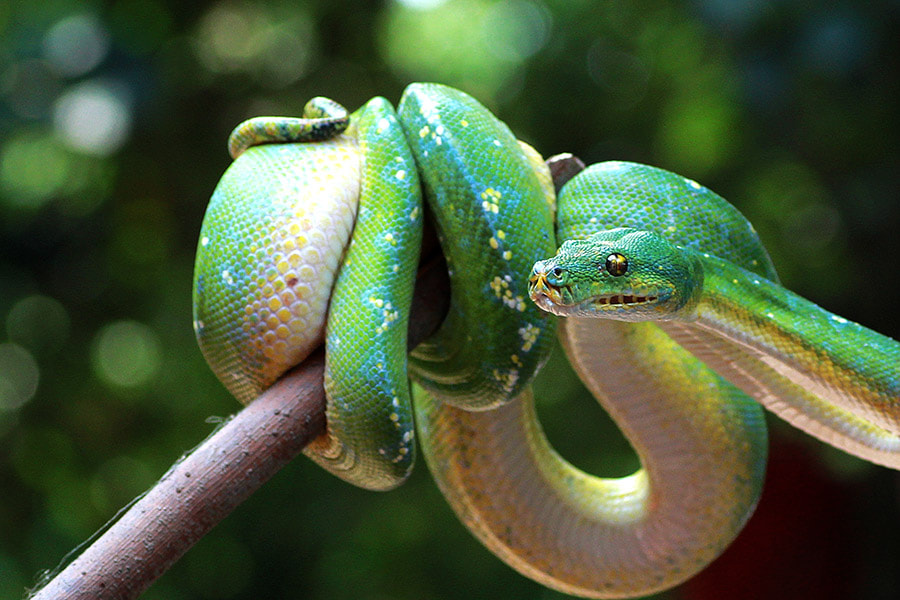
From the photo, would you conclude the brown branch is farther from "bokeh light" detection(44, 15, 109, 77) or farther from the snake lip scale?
"bokeh light" detection(44, 15, 109, 77)

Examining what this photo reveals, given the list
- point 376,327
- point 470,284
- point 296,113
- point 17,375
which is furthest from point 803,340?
point 17,375

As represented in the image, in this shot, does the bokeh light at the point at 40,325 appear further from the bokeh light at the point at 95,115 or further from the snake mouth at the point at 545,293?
the snake mouth at the point at 545,293

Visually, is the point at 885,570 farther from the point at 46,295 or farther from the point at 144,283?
the point at 46,295

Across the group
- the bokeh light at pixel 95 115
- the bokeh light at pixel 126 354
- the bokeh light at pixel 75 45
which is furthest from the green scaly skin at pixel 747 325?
the bokeh light at pixel 126 354

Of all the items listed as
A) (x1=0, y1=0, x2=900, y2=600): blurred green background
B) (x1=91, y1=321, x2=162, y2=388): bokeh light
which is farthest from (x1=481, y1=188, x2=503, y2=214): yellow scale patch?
(x1=91, y1=321, x2=162, y2=388): bokeh light

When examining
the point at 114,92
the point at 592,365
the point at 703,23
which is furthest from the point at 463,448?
the point at 114,92

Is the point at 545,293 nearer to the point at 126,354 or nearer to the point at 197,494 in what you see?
the point at 197,494
